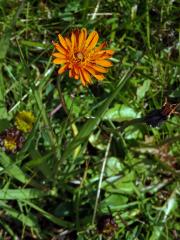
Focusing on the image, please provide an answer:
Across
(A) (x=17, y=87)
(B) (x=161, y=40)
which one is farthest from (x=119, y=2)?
(A) (x=17, y=87)

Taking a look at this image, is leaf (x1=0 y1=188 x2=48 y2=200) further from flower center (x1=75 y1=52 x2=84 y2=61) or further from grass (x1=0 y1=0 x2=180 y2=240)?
flower center (x1=75 y1=52 x2=84 y2=61)

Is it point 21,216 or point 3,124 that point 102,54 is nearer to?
point 3,124

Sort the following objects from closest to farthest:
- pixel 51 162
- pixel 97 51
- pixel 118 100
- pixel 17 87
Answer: pixel 97 51, pixel 51 162, pixel 17 87, pixel 118 100

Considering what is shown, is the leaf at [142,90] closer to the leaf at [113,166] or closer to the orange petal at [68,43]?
the leaf at [113,166]

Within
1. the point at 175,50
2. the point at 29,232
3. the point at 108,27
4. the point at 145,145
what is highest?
the point at 108,27

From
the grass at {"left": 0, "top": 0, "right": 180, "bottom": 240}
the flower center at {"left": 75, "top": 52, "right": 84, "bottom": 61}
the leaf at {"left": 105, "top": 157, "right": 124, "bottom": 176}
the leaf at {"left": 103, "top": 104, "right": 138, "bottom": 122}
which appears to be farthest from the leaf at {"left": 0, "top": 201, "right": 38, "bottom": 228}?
the flower center at {"left": 75, "top": 52, "right": 84, "bottom": 61}

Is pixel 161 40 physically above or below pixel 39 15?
below

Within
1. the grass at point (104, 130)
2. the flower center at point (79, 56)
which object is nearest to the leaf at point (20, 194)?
the grass at point (104, 130)

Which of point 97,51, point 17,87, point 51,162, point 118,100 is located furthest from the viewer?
point 118,100

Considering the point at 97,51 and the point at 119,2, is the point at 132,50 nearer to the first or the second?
the point at 119,2
